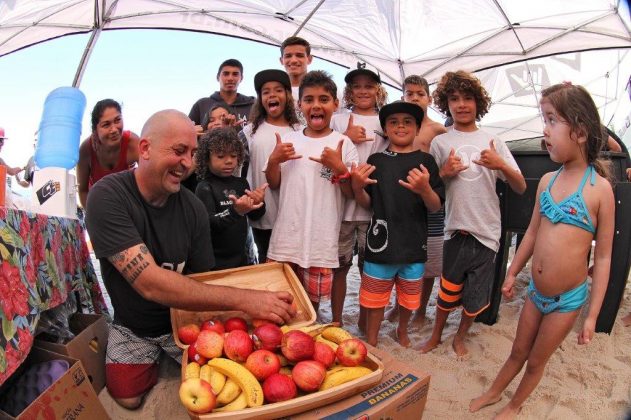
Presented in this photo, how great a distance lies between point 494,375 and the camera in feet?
8.46

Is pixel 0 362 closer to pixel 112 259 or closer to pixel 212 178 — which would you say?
pixel 112 259

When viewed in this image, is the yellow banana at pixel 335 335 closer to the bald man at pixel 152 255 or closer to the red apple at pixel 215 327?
the bald man at pixel 152 255

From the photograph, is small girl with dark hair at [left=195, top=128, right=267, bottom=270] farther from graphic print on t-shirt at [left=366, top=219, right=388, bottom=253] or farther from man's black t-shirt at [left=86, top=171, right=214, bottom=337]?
graphic print on t-shirt at [left=366, top=219, right=388, bottom=253]

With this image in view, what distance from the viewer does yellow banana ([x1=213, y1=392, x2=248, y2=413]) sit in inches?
52.7

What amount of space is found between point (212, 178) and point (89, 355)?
1.33 m

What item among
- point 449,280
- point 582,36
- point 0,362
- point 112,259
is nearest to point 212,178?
point 112,259

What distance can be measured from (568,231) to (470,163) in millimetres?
976

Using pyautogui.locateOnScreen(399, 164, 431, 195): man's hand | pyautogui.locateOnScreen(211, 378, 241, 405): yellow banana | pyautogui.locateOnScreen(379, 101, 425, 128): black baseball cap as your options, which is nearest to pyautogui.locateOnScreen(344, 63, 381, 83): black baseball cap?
pyautogui.locateOnScreen(379, 101, 425, 128): black baseball cap

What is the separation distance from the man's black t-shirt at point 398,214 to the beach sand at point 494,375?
749 millimetres

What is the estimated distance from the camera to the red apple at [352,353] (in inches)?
62.8

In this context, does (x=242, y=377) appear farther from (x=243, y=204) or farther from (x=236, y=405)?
(x=243, y=204)

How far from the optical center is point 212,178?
2.87 meters

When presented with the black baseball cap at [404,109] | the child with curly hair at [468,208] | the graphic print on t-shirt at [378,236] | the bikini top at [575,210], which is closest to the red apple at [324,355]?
the graphic print on t-shirt at [378,236]

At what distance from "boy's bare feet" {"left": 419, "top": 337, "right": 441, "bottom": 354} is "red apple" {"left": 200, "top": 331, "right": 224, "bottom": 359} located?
179cm
